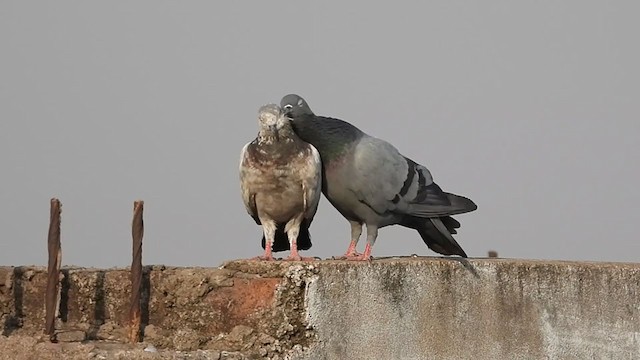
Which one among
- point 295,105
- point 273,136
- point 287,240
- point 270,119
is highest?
point 295,105

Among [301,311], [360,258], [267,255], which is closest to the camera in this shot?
[301,311]

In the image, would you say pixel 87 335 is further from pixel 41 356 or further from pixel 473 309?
pixel 473 309

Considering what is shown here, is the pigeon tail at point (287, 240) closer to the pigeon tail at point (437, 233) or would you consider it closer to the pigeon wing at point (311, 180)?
the pigeon wing at point (311, 180)

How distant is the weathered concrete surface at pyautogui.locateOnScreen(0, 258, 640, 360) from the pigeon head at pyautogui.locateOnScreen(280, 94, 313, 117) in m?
1.35

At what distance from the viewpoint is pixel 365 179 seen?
372 inches

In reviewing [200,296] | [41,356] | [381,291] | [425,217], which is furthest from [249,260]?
[425,217]

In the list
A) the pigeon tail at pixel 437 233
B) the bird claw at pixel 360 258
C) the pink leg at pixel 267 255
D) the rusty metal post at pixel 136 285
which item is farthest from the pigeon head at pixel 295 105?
the rusty metal post at pixel 136 285

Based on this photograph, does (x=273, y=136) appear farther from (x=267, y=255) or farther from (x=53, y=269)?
(x=53, y=269)

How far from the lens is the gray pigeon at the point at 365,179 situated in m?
9.38

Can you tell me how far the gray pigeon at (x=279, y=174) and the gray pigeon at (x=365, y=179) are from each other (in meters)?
0.36

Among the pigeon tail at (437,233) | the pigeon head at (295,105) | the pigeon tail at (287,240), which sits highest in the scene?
the pigeon head at (295,105)

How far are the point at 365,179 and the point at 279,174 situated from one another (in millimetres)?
921

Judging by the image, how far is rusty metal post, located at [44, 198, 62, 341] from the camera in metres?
8.11

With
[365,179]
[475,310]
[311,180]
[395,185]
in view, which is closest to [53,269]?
[311,180]
